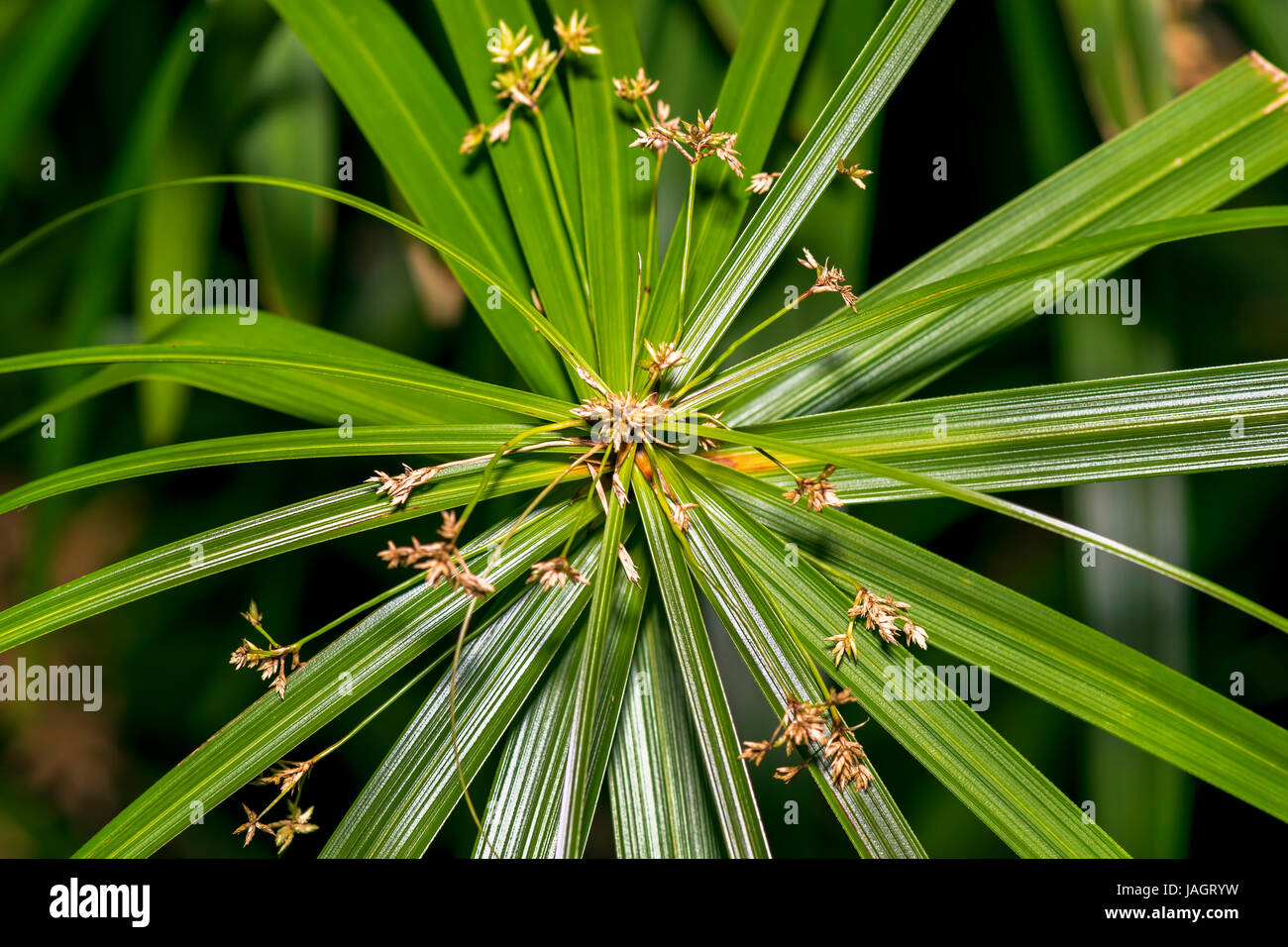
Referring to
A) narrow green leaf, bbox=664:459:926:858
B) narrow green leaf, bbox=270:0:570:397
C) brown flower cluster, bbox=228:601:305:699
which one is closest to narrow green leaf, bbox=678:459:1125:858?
narrow green leaf, bbox=664:459:926:858

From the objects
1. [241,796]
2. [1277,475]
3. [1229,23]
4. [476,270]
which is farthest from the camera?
[241,796]

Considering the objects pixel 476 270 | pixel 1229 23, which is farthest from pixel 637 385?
pixel 1229 23

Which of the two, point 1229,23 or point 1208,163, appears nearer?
point 1208,163

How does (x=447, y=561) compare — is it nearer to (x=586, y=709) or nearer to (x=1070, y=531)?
(x=586, y=709)

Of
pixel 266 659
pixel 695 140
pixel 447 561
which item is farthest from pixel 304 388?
pixel 695 140
